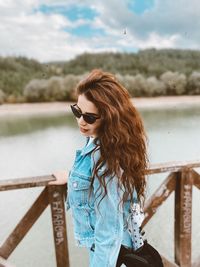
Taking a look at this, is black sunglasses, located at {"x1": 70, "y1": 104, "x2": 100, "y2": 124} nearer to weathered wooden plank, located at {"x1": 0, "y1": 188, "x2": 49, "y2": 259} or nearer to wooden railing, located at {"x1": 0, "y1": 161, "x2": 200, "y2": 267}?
wooden railing, located at {"x1": 0, "y1": 161, "x2": 200, "y2": 267}

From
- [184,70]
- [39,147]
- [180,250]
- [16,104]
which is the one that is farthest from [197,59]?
[180,250]

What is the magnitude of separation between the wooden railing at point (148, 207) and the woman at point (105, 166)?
528mm

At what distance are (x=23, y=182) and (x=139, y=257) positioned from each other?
2.19 ft

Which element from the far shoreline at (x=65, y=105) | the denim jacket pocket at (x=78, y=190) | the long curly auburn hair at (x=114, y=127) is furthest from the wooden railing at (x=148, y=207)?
the far shoreline at (x=65, y=105)

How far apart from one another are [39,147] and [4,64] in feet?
28.8

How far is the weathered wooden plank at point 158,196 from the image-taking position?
6.52 ft

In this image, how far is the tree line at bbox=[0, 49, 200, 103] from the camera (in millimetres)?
18969

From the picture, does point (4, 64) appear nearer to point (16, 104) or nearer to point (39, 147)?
point (16, 104)

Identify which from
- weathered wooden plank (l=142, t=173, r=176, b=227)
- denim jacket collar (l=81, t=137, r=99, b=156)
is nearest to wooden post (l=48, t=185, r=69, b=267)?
weathered wooden plank (l=142, t=173, r=176, b=227)

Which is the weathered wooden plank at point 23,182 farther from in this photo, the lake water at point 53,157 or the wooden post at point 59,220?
the lake water at point 53,157

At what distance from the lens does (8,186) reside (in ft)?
5.33

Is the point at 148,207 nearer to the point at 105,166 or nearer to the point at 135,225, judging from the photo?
the point at 135,225

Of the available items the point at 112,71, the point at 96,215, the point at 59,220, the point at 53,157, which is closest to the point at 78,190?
the point at 96,215

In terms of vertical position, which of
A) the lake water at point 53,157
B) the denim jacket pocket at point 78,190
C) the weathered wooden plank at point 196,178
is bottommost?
the lake water at point 53,157
